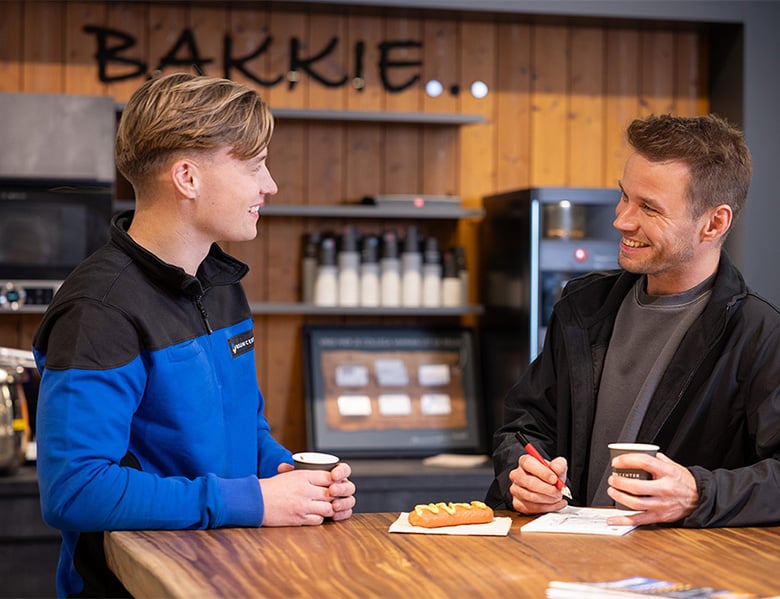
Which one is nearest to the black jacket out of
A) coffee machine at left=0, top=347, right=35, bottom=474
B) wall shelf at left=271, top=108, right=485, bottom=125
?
coffee machine at left=0, top=347, right=35, bottom=474

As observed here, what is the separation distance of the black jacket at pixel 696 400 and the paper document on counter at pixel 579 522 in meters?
0.13

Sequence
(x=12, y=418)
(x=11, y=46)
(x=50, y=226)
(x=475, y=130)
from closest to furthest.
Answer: (x=12, y=418), (x=50, y=226), (x=11, y=46), (x=475, y=130)

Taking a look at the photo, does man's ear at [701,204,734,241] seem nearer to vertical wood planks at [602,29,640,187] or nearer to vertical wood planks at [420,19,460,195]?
vertical wood planks at [420,19,460,195]

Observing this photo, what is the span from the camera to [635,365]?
2.18 m

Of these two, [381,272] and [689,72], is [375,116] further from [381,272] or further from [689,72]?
[689,72]

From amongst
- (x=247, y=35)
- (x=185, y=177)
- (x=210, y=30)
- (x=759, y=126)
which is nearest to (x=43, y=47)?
(x=210, y=30)

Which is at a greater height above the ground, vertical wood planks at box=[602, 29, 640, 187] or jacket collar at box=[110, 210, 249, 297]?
vertical wood planks at box=[602, 29, 640, 187]

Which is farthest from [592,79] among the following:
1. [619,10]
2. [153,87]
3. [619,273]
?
[153,87]

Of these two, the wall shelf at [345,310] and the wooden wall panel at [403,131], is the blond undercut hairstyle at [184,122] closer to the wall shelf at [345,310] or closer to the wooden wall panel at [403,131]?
the wall shelf at [345,310]

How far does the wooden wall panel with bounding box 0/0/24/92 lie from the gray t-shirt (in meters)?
2.85

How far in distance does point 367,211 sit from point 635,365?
217 cm

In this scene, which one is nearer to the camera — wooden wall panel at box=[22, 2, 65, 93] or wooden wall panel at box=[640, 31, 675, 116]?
wooden wall panel at box=[22, 2, 65, 93]

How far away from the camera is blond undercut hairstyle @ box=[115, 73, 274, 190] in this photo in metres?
1.84

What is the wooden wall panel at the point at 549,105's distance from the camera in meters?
4.55
